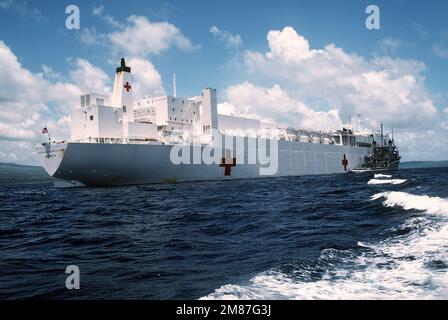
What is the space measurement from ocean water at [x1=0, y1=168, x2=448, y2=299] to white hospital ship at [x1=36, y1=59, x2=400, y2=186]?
32.9ft

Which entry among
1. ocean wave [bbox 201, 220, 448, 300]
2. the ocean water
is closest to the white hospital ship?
the ocean water

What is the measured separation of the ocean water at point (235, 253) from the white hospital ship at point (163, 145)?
1002 cm

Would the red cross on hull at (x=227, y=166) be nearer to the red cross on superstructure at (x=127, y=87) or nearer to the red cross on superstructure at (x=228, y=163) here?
the red cross on superstructure at (x=228, y=163)

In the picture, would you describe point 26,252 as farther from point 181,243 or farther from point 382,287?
point 382,287

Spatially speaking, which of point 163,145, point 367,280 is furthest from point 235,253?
point 163,145

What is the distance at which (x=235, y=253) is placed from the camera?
6621mm

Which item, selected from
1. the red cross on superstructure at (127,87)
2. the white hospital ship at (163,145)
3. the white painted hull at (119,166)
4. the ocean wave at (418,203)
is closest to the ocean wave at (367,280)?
the ocean wave at (418,203)

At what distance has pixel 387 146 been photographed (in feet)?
195

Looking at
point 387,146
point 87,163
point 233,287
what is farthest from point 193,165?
point 387,146

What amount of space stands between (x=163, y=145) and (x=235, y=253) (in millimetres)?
18500

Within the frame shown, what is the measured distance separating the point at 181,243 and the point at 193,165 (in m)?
19.4

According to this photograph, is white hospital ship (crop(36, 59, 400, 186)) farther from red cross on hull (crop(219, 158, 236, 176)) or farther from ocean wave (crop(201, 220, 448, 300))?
ocean wave (crop(201, 220, 448, 300))

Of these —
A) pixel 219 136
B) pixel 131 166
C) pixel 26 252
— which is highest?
pixel 219 136

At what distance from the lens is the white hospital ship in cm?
2228
